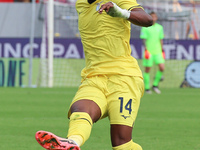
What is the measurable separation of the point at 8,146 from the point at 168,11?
14872 mm

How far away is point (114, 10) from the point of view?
14.9 ft

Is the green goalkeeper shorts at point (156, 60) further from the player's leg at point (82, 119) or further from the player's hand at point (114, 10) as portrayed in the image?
the player's hand at point (114, 10)

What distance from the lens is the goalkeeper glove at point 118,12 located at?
453cm

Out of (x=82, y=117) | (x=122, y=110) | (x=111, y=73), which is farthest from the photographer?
(x=111, y=73)

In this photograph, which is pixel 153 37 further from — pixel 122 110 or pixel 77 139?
pixel 77 139

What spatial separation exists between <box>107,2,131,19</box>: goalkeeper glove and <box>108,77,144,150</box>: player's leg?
0.70m

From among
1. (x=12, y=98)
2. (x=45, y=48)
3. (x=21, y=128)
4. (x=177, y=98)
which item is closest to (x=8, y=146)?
(x=21, y=128)

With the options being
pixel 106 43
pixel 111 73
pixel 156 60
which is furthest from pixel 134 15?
pixel 156 60

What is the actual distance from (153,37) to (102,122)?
6.98 metres

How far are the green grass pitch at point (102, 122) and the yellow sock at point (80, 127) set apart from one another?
7.00 feet

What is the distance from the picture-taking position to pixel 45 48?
1802 centimetres

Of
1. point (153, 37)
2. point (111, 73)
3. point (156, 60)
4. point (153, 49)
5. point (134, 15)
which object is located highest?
point (134, 15)

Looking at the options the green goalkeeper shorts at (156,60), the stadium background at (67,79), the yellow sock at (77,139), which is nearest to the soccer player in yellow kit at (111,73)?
the yellow sock at (77,139)

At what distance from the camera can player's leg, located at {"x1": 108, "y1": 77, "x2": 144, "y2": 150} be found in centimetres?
492
